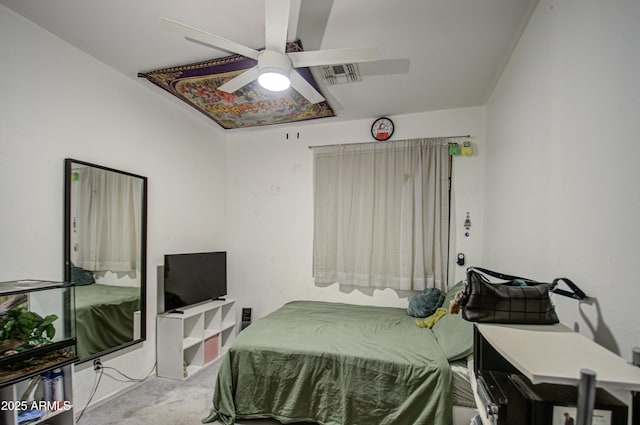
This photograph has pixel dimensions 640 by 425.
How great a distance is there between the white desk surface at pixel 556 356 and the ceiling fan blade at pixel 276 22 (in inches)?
61.6

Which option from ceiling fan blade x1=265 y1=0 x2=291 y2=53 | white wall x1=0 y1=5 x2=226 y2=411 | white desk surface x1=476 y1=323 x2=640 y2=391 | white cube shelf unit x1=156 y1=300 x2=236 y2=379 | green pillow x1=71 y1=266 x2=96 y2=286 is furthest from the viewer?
white cube shelf unit x1=156 y1=300 x2=236 y2=379

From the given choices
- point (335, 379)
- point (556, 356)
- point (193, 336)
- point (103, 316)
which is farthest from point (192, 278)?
point (556, 356)

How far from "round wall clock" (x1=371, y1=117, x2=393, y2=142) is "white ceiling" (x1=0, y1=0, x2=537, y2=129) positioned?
2.44 feet

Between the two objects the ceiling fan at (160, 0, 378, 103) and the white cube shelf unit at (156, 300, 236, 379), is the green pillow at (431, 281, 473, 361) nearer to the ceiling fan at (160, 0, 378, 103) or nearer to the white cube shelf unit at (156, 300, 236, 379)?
the ceiling fan at (160, 0, 378, 103)

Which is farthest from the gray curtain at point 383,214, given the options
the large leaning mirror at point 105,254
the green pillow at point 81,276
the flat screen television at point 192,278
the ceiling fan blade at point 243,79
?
the green pillow at point 81,276

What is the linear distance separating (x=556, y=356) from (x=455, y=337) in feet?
4.22

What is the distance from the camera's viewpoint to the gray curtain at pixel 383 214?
2932 mm

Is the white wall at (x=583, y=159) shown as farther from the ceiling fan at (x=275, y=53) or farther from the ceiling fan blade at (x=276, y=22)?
the ceiling fan blade at (x=276, y=22)

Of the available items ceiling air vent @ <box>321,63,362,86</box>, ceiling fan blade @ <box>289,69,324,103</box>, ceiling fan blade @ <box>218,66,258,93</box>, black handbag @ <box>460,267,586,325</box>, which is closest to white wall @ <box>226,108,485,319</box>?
ceiling air vent @ <box>321,63,362,86</box>

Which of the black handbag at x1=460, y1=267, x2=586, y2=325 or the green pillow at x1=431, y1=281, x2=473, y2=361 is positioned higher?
the black handbag at x1=460, y1=267, x2=586, y2=325

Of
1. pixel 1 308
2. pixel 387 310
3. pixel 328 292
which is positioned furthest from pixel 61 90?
pixel 387 310

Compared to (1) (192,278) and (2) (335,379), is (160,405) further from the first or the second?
(2) (335,379)

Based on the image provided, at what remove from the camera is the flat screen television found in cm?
267

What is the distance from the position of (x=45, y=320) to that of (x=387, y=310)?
269cm
